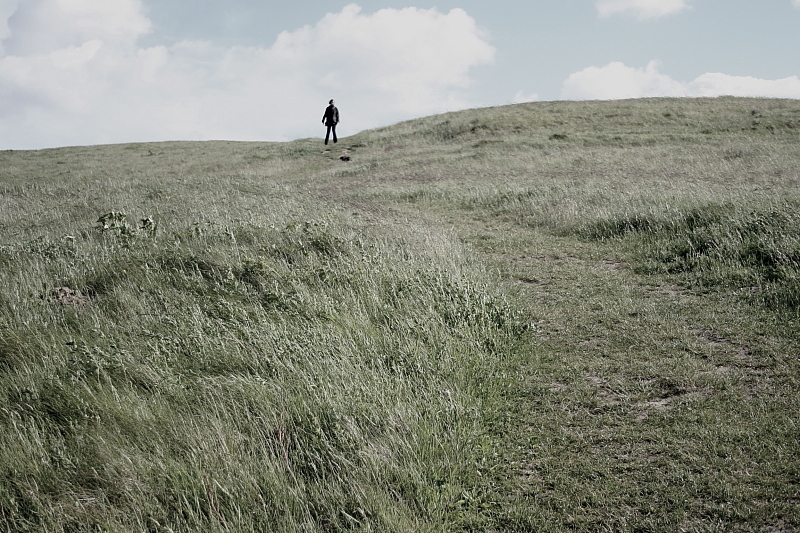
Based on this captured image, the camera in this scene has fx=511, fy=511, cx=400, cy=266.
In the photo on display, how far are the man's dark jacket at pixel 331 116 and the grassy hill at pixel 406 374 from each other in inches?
786

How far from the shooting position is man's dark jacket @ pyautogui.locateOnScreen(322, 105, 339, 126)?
29281 millimetres

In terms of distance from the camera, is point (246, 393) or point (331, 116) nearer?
point (246, 393)

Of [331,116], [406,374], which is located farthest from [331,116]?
[406,374]

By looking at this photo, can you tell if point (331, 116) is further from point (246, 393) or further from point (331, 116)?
point (246, 393)

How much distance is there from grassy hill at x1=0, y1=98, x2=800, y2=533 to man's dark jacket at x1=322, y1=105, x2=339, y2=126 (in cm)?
1996

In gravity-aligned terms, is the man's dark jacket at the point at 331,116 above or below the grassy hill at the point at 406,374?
above

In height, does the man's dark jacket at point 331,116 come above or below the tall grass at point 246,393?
above

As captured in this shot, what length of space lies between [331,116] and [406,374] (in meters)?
27.4

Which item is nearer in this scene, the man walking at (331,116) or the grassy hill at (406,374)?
the grassy hill at (406,374)

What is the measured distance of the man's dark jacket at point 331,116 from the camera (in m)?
29.3

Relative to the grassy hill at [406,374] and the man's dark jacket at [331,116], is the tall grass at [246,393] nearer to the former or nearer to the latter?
the grassy hill at [406,374]

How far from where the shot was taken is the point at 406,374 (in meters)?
4.29

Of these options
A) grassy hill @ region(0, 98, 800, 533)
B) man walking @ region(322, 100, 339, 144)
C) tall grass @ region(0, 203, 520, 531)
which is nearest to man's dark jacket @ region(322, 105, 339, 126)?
man walking @ region(322, 100, 339, 144)

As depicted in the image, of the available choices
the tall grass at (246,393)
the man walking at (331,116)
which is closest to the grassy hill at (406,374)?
the tall grass at (246,393)
